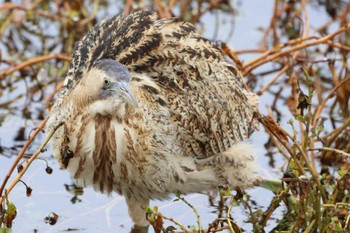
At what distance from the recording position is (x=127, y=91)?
379 centimetres

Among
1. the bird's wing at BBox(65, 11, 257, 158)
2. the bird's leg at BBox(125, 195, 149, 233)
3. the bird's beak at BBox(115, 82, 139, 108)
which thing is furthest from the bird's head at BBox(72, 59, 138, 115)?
the bird's leg at BBox(125, 195, 149, 233)

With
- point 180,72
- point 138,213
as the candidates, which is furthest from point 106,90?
point 138,213

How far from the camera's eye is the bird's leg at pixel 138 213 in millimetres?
4566

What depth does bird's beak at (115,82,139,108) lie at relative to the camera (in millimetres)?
3781

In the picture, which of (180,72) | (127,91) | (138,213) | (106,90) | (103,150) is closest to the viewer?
(127,91)

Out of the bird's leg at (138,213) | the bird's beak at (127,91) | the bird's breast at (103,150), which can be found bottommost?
the bird's leg at (138,213)

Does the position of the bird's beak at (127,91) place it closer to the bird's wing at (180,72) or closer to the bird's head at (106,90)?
the bird's head at (106,90)

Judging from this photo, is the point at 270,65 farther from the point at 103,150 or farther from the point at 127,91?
the point at 127,91

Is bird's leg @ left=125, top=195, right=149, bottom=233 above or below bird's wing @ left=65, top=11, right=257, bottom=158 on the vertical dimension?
below

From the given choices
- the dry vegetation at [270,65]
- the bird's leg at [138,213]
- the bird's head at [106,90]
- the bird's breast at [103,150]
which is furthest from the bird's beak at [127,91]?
the bird's leg at [138,213]

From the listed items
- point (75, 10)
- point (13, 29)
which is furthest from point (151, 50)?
point (13, 29)

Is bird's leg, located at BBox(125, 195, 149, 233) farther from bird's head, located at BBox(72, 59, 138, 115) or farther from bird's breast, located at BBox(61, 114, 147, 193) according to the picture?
bird's head, located at BBox(72, 59, 138, 115)

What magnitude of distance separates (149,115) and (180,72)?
0.33 m

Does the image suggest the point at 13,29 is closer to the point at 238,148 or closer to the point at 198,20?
the point at 198,20
